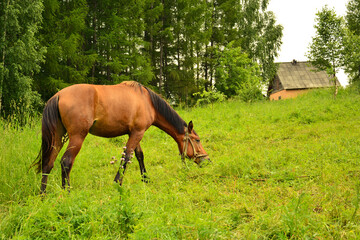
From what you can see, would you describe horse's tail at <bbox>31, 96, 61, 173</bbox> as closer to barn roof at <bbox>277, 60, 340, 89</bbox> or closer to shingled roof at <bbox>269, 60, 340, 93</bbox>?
shingled roof at <bbox>269, 60, 340, 93</bbox>

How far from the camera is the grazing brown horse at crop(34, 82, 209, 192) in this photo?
3561 millimetres

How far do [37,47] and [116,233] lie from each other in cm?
1309

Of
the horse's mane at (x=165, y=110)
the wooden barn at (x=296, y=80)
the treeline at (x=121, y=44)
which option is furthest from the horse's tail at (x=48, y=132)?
the wooden barn at (x=296, y=80)

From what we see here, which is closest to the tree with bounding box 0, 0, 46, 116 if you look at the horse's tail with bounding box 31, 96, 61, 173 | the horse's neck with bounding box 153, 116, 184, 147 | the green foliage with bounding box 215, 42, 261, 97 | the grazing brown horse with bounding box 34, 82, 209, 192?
the horse's neck with bounding box 153, 116, 184, 147

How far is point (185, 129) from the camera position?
5.39m

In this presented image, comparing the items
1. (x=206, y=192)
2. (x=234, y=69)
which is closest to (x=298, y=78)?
(x=234, y=69)

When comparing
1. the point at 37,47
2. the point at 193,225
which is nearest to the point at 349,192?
the point at 193,225

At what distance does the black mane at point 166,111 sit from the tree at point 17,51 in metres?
8.02

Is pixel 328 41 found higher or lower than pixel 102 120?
higher

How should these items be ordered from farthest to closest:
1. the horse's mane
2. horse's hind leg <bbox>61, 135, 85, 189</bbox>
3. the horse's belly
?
the horse's mane
the horse's belly
horse's hind leg <bbox>61, 135, 85, 189</bbox>

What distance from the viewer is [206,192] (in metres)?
3.52

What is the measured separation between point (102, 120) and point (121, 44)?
47.2 ft

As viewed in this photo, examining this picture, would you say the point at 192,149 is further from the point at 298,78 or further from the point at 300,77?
the point at 300,77

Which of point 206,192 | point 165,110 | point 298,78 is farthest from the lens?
point 298,78
